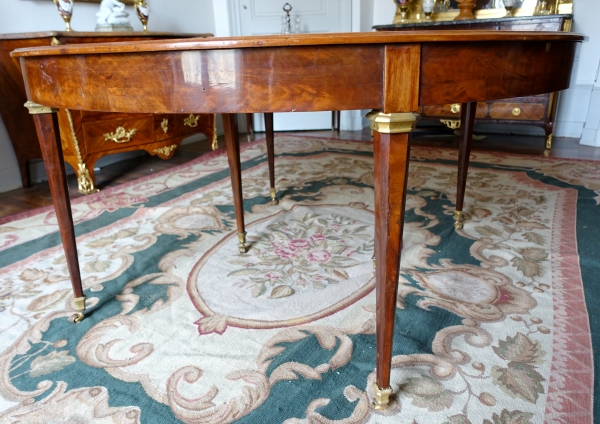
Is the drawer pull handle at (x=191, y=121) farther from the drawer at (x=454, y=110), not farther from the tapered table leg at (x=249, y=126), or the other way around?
the drawer at (x=454, y=110)

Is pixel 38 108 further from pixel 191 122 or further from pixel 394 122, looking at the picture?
pixel 191 122

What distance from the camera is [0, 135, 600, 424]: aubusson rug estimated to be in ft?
2.93

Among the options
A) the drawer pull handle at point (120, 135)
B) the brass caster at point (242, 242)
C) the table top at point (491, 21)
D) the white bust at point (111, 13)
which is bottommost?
the brass caster at point (242, 242)

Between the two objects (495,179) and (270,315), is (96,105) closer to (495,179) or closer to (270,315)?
(270,315)

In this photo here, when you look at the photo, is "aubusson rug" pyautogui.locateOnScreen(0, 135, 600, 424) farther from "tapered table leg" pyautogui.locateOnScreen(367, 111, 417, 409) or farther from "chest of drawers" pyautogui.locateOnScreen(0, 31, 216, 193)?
"chest of drawers" pyautogui.locateOnScreen(0, 31, 216, 193)

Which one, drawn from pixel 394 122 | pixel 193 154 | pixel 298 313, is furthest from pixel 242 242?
pixel 193 154

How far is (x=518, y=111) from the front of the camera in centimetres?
311

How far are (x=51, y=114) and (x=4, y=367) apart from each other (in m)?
0.64

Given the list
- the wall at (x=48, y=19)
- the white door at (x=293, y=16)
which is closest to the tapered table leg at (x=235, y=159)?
the wall at (x=48, y=19)

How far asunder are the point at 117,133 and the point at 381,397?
234cm

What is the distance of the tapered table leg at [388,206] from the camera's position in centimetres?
69

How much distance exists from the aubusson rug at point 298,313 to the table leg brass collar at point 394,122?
0.58m

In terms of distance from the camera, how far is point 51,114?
101 cm

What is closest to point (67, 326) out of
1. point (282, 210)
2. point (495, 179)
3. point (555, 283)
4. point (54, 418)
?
point (54, 418)
